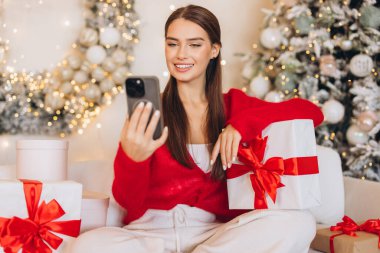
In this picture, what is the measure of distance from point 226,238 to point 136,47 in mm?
1926

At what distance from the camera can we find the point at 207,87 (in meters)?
1.89

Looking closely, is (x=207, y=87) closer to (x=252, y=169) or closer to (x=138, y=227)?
(x=252, y=169)

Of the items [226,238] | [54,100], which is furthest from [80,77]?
[226,238]

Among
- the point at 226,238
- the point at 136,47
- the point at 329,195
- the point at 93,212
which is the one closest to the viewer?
the point at 226,238

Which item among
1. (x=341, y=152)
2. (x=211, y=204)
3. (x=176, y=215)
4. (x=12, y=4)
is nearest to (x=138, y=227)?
(x=176, y=215)

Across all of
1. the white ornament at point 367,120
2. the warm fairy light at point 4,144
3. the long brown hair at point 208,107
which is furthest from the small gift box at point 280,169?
the warm fairy light at point 4,144

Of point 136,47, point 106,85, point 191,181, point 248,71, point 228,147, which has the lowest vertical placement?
point 191,181

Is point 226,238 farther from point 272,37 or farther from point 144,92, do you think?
point 272,37

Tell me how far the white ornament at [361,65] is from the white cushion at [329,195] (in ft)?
2.47

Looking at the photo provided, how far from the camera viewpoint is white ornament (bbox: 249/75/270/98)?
9.33ft

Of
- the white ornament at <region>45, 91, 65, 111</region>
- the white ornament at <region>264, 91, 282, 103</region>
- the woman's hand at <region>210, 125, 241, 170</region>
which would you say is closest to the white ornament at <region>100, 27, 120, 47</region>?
the white ornament at <region>45, 91, 65, 111</region>

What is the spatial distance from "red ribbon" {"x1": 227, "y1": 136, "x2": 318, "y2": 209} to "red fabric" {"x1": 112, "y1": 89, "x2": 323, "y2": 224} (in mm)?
40

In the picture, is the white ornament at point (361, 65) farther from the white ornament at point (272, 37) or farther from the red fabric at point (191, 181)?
the red fabric at point (191, 181)

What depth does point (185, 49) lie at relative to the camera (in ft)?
5.62
